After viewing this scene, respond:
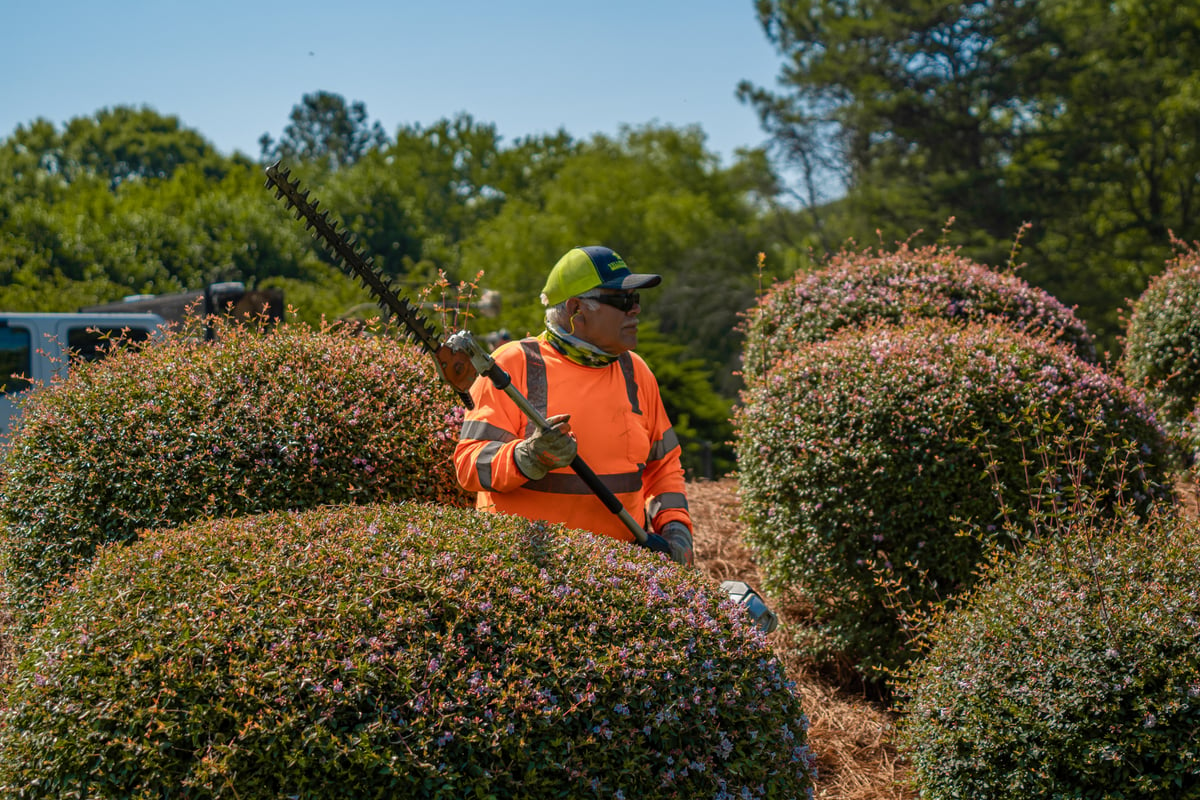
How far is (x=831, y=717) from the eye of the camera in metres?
5.15

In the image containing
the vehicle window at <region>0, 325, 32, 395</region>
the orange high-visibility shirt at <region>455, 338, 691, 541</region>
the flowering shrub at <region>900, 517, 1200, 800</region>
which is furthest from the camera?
the vehicle window at <region>0, 325, 32, 395</region>

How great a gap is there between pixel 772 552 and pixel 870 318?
1.65 m

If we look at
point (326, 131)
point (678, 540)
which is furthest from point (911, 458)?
point (326, 131)

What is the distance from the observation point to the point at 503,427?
11.9 feet

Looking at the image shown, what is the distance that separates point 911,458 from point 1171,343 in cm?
406

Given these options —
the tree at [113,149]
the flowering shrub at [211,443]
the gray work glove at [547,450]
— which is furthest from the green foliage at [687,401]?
the tree at [113,149]

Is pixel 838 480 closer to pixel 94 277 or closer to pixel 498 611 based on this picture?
pixel 498 611

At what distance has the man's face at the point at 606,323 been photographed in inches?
148

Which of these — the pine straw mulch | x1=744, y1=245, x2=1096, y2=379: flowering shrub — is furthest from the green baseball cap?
x1=744, y1=245, x2=1096, y2=379: flowering shrub

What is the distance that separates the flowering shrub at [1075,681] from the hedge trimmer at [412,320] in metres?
0.76

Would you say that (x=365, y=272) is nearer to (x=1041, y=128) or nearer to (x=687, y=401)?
(x=687, y=401)

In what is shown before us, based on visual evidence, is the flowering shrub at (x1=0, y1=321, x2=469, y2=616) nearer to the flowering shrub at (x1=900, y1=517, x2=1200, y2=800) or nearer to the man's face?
the man's face

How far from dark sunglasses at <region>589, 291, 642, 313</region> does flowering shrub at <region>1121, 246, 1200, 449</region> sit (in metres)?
5.27

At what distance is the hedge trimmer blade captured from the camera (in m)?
3.25
